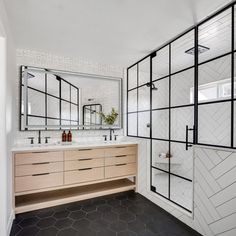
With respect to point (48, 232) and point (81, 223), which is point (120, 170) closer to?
point (81, 223)

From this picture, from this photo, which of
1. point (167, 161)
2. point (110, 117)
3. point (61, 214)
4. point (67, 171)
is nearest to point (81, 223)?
point (61, 214)

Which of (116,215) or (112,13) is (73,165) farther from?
(112,13)

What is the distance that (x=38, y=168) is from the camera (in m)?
2.19

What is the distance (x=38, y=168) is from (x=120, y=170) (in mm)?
1287

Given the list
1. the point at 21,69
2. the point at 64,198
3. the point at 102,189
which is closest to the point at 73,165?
the point at 64,198

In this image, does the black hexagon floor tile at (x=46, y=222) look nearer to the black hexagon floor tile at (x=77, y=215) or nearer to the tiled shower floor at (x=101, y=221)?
the tiled shower floor at (x=101, y=221)

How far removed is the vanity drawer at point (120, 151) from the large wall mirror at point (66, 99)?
1.98ft

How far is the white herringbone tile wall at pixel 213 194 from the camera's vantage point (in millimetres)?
1482

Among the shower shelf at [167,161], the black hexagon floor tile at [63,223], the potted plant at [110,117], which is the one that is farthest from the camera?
the shower shelf at [167,161]

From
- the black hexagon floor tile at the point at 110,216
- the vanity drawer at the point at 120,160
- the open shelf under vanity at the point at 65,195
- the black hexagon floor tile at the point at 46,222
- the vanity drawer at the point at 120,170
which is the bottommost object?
the black hexagon floor tile at the point at 110,216

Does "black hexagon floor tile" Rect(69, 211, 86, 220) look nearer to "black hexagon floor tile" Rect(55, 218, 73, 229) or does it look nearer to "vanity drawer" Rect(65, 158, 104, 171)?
"black hexagon floor tile" Rect(55, 218, 73, 229)

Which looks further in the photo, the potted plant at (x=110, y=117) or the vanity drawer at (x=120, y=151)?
the potted plant at (x=110, y=117)

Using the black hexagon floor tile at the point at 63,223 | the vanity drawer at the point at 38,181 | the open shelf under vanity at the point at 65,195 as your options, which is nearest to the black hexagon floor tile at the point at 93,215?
the black hexagon floor tile at the point at 63,223

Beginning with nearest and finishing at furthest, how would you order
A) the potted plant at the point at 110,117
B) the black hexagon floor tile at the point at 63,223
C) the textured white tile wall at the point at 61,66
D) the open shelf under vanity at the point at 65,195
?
the black hexagon floor tile at the point at 63,223
the open shelf under vanity at the point at 65,195
the textured white tile wall at the point at 61,66
the potted plant at the point at 110,117
